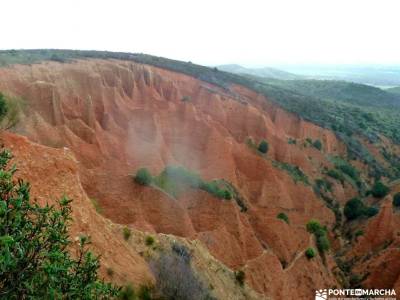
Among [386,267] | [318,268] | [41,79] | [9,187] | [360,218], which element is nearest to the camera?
[9,187]

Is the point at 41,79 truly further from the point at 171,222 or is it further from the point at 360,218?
the point at 360,218

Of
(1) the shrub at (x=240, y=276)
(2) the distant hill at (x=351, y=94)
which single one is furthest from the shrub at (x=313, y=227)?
(2) the distant hill at (x=351, y=94)

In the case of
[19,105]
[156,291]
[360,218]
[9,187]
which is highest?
[9,187]

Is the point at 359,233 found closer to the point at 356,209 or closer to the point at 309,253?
the point at 356,209

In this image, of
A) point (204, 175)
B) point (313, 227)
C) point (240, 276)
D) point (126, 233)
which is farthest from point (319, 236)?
point (126, 233)

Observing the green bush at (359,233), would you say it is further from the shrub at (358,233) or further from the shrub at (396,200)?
the shrub at (396,200)

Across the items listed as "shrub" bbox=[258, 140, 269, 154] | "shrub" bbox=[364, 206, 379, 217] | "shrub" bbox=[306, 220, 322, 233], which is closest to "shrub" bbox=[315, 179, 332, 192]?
"shrub" bbox=[364, 206, 379, 217]

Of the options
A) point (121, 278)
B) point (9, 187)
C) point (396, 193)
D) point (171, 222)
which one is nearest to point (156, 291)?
point (121, 278)
